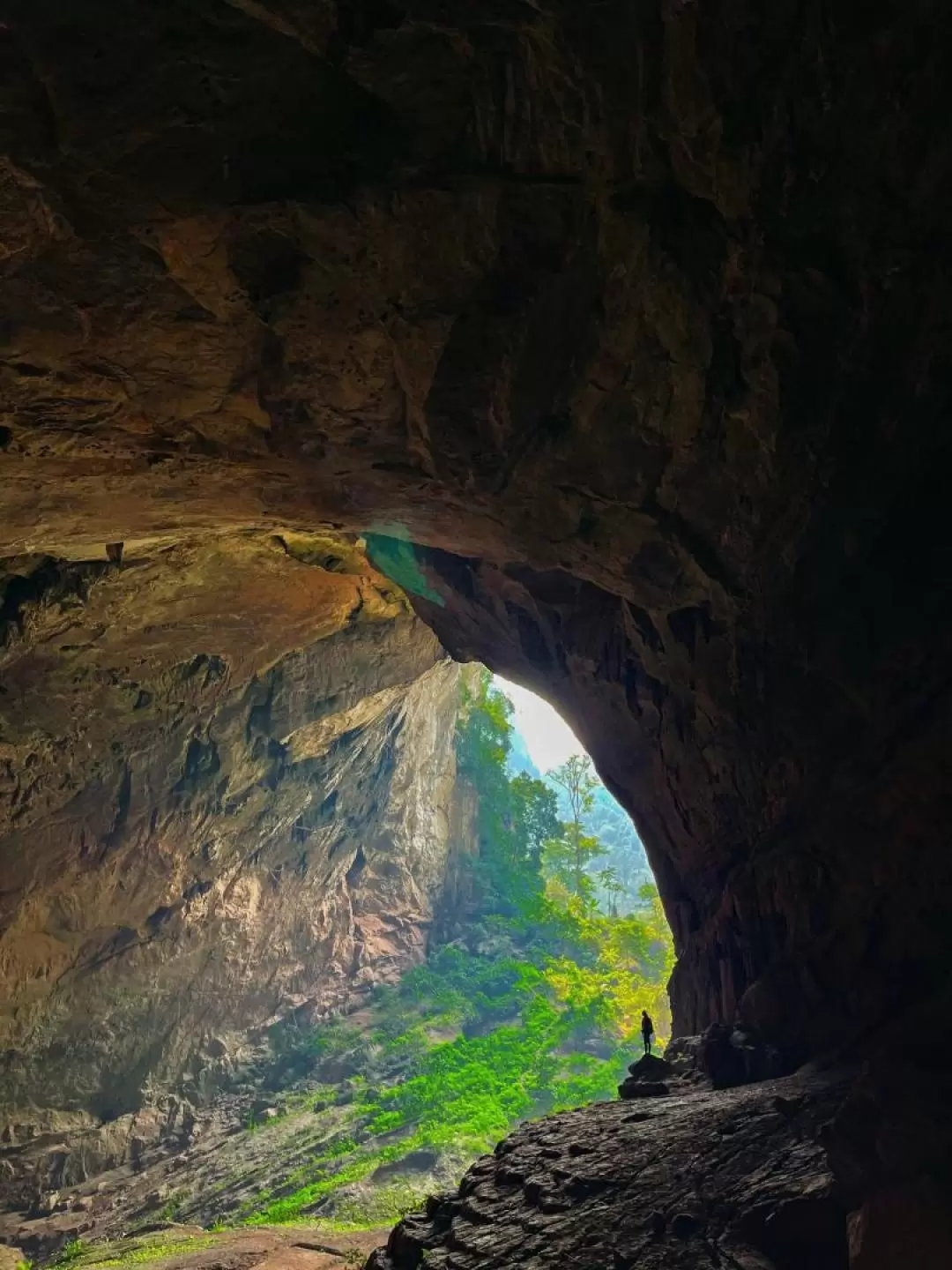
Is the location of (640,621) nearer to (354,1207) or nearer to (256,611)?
(256,611)

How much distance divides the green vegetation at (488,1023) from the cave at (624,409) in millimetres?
11507

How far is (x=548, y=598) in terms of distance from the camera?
10.4m

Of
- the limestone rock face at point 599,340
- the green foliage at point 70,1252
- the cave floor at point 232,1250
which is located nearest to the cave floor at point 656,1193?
the limestone rock face at point 599,340

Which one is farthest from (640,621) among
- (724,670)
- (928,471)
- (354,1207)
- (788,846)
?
(354,1207)

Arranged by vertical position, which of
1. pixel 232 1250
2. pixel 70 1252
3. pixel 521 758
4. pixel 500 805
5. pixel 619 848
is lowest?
pixel 232 1250

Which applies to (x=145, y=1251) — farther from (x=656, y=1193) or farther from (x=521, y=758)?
(x=521, y=758)

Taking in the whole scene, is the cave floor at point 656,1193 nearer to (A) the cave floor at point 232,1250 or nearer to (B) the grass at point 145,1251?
(A) the cave floor at point 232,1250

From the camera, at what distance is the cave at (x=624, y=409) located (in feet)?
14.6

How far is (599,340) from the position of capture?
620cm

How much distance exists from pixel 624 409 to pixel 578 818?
32.0 m

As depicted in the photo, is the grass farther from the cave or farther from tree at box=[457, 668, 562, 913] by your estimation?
tree at box=[457, 668, 562, 913]

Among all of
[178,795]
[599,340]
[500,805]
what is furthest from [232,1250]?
[500,805]

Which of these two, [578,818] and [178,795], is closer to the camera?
[178,795]

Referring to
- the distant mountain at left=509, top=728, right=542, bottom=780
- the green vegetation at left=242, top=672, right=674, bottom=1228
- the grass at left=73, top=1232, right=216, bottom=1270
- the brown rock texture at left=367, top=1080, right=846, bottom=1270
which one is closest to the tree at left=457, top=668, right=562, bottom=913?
the green vegetation at left=242, top=672, right=674, bottom=1228
